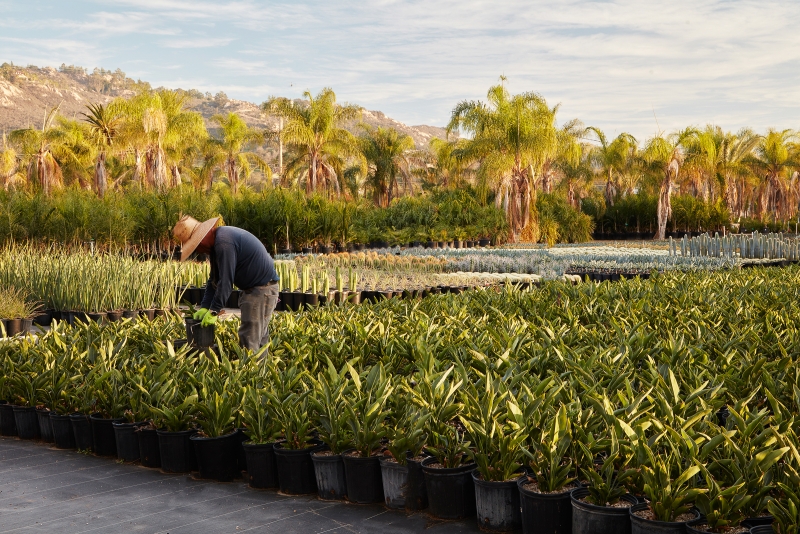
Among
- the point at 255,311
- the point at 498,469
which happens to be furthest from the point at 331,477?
the point at 255,311

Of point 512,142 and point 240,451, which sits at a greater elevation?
point 512,142

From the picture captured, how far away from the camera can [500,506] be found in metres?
3.49

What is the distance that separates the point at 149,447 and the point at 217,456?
21.4 inches

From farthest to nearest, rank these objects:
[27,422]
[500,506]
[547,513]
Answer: [27,422] < [500,506] < [547,513]

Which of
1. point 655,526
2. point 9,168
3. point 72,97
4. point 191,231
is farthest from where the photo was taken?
point 72,97

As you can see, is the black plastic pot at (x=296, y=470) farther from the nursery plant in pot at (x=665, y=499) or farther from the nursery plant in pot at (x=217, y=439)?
the nursery plant in pot at (x=665, y=499)

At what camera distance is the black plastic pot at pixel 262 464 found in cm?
414

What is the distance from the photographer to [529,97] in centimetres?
2861

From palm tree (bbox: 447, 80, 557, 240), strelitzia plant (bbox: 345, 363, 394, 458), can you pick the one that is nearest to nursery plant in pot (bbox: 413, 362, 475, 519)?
strelitzia plant (bbox: 345, 363, 394, 458)

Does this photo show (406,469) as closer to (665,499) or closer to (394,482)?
(394,482)

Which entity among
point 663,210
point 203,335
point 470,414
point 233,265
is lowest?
point 470,414

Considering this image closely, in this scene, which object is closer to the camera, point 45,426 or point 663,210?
point 45,426

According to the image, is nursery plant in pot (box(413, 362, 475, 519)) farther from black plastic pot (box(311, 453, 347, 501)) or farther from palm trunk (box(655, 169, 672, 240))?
palm trunk (box(655, 169, 672, 240))

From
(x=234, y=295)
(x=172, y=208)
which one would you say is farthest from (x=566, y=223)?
(x=234, y=295)
